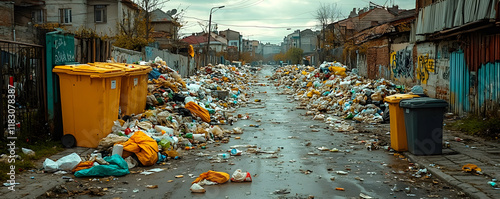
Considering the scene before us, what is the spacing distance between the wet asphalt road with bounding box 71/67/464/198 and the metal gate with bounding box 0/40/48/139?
238cm

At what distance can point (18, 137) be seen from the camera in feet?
25.3

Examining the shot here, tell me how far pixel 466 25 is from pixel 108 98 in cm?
884

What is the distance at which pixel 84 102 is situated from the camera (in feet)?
26.9

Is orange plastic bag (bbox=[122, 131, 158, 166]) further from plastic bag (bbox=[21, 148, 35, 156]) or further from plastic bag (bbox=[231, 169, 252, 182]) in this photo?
plastic bag (bbox=[231, 169, 252, 182])

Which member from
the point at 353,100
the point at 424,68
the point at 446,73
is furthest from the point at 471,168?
the point at 424,68

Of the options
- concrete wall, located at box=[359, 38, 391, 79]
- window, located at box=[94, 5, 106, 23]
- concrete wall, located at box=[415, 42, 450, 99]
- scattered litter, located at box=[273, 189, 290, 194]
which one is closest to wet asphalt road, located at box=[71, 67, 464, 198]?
scattered litter, located at box=[273, 189, 290, 194]

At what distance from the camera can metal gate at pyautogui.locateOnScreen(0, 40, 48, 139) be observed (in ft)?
24.8

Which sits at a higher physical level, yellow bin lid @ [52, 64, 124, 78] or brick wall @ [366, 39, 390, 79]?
brick wall @ [366, 39, 390, 79]

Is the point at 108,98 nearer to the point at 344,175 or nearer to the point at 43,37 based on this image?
the point at 43,37

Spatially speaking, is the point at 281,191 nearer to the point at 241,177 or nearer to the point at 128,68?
the point at 241,177

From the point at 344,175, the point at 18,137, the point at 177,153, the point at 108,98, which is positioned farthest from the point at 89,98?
the point at 344,175

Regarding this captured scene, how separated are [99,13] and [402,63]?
29.7 meters

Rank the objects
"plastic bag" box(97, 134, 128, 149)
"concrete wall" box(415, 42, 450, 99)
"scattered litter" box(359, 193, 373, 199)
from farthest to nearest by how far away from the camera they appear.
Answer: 1. "concrete wall" box(415, 42, 450, 99)
2. "plastic bag" box(97, 134, 128, 149)
3. "scattered litter" box(359, 193, 373, 199)

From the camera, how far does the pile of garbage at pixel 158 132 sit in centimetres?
683
